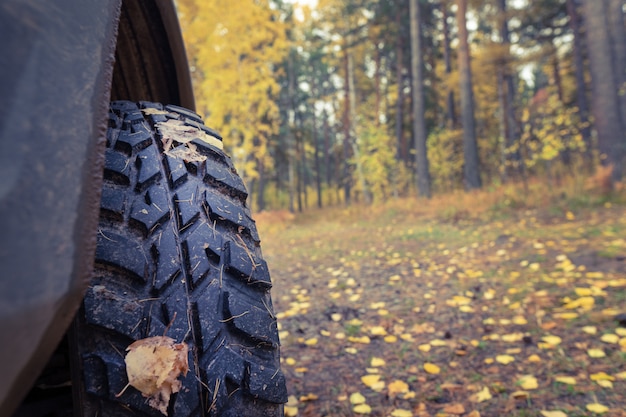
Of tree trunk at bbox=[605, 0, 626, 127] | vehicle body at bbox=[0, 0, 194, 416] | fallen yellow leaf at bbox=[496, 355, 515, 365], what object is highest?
tree trunk at bbox=[605, 0, 626, 127]

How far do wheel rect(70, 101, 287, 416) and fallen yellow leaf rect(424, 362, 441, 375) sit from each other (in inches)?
72.8

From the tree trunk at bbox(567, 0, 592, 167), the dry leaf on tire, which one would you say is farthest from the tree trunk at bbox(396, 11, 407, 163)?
the dry leaf on tire

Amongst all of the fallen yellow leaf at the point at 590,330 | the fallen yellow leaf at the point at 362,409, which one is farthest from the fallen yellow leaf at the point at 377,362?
the fallen yellow leaf at the point at 590,330

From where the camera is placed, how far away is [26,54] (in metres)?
0.51

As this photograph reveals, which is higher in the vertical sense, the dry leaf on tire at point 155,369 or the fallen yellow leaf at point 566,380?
the dry leaf on tire at point 155,369

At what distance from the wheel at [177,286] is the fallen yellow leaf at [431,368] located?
1850 millimetres

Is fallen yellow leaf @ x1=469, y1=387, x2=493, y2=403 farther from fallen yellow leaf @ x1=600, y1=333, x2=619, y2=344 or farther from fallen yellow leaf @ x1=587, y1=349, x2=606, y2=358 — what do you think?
fallen yellow leaf @ x1=600, y1=333, x2=619, y2=344

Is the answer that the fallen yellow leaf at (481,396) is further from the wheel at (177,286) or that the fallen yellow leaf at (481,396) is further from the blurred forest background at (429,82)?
the blurred forest background at (429,82)

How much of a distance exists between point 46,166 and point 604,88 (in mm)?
9947

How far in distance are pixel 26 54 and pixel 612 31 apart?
1741 centimetres

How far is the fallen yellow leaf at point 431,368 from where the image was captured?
260 centimetres

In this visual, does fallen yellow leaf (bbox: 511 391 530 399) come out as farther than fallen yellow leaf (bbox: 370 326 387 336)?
No

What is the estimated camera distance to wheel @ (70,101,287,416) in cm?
81

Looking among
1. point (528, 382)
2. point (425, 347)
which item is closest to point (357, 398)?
point (425, 347)
